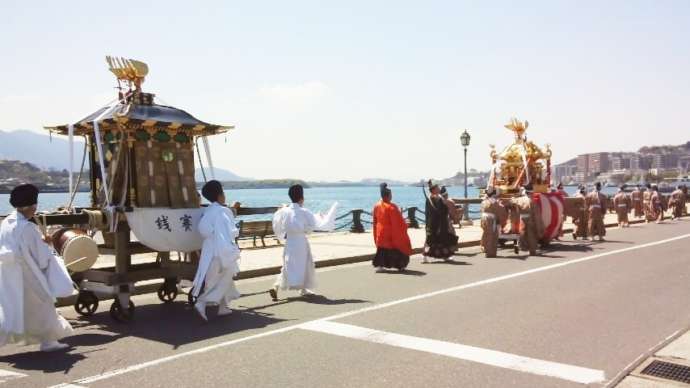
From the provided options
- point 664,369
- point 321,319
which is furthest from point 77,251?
point 664,369

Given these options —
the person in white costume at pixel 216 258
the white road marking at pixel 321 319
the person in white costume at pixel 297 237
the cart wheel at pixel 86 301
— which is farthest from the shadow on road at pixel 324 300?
the cart wheel at pixel 86 301

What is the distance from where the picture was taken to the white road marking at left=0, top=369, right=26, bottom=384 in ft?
19.4

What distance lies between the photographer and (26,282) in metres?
6.93

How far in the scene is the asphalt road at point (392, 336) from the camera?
5.78m

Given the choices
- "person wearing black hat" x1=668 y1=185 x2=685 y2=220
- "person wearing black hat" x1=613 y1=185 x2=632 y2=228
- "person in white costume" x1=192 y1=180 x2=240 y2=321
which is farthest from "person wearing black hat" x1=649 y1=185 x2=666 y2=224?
"person in white costume" x1=192 y1=180 x2=240 y2=321

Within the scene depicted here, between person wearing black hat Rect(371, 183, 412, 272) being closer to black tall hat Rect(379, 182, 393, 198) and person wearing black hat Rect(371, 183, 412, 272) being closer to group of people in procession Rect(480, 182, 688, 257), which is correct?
black tall hat Rect(379, 182, 393, 198)

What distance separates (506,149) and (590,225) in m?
3.72

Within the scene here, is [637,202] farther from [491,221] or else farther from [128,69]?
[128,69]

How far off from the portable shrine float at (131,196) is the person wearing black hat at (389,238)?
4482 millimetres

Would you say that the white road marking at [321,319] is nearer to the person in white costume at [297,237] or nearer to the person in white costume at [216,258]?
the person in white costume at [216,258]

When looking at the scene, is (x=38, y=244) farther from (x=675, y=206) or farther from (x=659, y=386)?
(x=675, y=206)

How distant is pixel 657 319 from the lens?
7.98 meters

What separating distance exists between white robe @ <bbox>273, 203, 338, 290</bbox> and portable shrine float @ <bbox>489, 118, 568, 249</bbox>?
27.2 ft

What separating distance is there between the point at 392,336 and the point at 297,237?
11.6 ft
